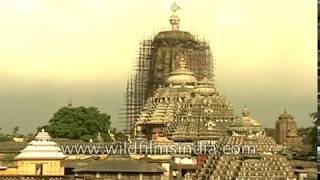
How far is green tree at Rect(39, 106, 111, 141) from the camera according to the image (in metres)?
59.8

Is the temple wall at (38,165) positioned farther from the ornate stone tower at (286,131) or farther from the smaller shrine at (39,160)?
the ornate stone tower at (286,131)

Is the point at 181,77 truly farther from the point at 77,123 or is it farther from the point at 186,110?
the point at 77,123

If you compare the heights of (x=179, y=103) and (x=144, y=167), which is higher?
(x=179, y=103)

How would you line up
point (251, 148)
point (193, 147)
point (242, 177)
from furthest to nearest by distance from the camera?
1. point (193, 147)
2. point (251, 148)
3. point (242, 177)

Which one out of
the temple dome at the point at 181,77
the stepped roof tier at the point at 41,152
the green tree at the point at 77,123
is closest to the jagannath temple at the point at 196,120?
the temple dome at the point at 181,77

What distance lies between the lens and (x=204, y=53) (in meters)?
61.9

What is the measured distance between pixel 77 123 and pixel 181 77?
37.4 ft

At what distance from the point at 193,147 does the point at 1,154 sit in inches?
491

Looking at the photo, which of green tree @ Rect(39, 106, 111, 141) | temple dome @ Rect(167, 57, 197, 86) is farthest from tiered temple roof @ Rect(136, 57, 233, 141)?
green tree @ Rect(39, 106, 111, 141)

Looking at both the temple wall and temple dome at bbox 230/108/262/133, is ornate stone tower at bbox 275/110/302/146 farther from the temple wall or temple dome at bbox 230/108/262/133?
the temple wall

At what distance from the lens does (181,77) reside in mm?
55375

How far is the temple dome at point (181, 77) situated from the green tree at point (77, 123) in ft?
30.3

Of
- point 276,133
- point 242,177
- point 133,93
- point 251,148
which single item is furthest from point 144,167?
point 276,133

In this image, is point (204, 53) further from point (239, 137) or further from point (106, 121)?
point (239, 137)
